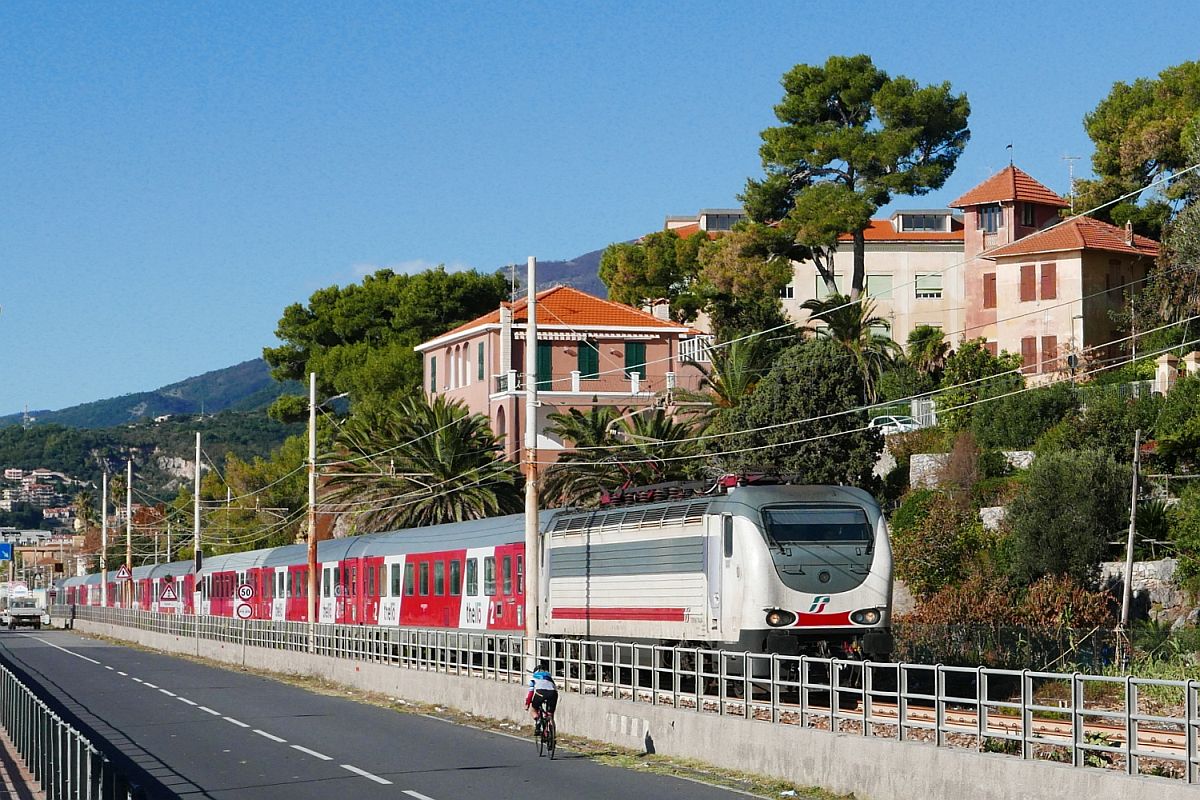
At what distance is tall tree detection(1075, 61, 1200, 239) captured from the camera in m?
68.6

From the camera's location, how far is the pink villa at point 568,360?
7212 cm

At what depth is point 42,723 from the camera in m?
17.2

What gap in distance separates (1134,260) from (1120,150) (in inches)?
192

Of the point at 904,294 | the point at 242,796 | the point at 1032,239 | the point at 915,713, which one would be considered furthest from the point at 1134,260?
the point at 242,796

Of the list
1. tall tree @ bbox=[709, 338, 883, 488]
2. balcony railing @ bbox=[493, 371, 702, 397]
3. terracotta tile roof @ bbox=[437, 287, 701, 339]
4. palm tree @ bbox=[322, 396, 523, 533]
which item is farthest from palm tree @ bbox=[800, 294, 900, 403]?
palm tree @ bbox=[322, 396, 523, 533]

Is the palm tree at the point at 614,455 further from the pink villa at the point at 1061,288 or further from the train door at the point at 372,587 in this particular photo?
the pink villa at the point at 1061,288

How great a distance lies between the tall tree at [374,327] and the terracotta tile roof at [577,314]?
32.8 feet

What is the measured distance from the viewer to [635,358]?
7675 cm

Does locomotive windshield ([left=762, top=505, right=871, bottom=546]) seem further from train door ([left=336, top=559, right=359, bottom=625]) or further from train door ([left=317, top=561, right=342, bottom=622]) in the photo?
train door ([left=317, top=561, right=342, bottom=622])

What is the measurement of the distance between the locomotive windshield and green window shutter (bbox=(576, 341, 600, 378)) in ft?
158

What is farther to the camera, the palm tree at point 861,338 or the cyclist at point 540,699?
the palm tree at point 861,338

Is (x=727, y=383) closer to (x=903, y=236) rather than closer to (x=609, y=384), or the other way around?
(x=609, y=384)

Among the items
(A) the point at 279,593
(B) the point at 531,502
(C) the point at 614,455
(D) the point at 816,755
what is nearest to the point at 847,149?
(C) the point at 614,455

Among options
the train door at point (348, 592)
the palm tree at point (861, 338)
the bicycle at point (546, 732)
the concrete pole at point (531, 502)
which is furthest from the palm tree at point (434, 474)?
the bicycle at point (546, 732)
